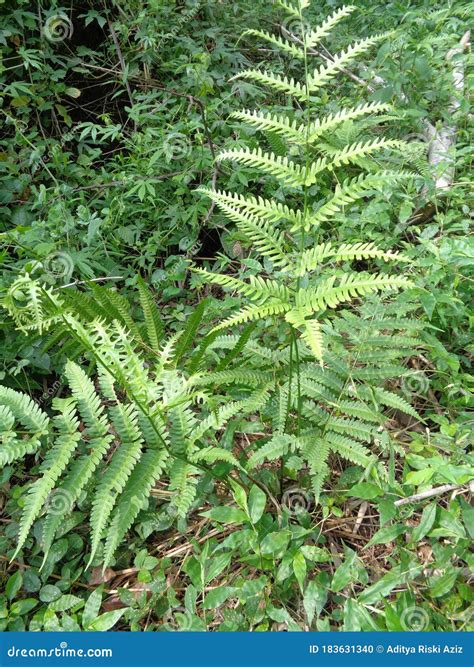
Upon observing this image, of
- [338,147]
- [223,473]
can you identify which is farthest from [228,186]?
[223,473]

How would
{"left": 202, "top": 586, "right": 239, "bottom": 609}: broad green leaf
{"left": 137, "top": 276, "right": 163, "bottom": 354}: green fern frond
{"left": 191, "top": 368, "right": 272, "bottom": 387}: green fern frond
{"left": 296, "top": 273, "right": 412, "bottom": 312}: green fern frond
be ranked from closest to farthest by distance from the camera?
{"left": 296, "top": 273, "right": 412, "bottom": 312}: green fern frond < {"left": 202, "top": 586, "right": 239, "bottom": 609}: broad green leaf < {"left": 191, "top": 368, "right": 272, "bottom": 387}: green fern frond < {"left": 137, "top": 276, "right": 163, "bottom": 354}: green fern frond

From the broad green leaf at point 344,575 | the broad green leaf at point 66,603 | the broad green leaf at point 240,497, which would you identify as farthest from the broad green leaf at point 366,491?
the broad green leaf at point 66,603

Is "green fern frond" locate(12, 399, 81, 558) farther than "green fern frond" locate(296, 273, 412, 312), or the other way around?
"green fern frond" locate(12, 399, 81, 558)

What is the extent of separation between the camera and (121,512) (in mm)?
1646

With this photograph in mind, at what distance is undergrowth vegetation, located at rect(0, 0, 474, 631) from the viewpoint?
1.62 metres

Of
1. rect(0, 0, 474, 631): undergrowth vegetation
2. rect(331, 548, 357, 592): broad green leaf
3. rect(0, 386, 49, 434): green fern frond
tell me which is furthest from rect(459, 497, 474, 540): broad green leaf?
rect(0, 386, 49, 434): green fern frond

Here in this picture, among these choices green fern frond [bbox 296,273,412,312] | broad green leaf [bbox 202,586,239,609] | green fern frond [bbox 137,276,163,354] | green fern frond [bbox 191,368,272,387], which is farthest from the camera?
green fern frond [bbox 137,276,163,354]

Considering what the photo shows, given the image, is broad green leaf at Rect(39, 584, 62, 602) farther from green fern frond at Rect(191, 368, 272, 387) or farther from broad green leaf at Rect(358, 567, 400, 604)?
broad green leaf at Rect(358, 567, 400, 604)

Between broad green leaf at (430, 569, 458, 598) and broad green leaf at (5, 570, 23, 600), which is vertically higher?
broad green leaf at (430, 569, 458, 598)

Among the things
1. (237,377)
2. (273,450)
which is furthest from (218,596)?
(237,377)

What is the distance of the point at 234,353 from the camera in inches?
80.0

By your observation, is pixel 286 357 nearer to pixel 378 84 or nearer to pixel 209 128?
pixel 209 128

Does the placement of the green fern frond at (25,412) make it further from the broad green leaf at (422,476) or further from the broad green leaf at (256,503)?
the broad green leaf at (422,476)

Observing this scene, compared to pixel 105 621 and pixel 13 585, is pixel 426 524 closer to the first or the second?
pixel 105 621
